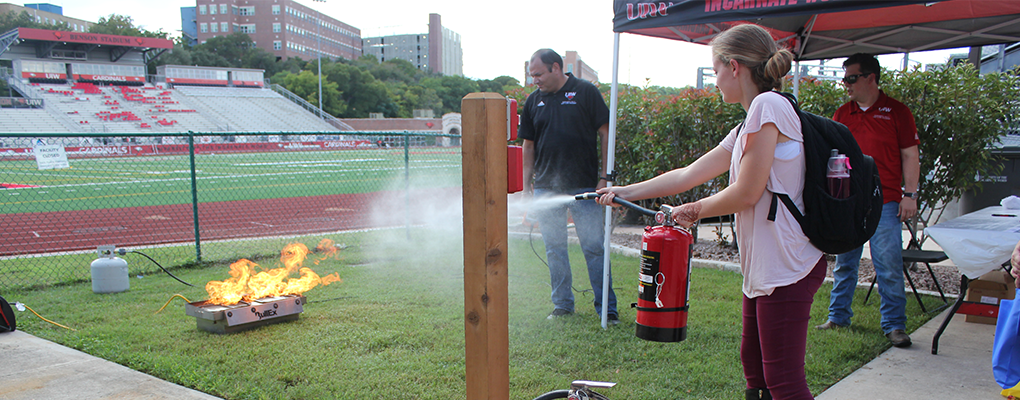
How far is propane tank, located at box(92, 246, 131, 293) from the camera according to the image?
5.86m

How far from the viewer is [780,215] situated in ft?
6.92

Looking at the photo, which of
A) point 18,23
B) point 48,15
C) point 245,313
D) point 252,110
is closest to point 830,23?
point 245,313

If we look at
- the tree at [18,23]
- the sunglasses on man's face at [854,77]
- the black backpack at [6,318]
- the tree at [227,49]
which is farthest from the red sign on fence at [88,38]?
the sunglasses on man's face at [854,77]

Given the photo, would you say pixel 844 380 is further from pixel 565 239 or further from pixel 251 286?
pixel 251 286

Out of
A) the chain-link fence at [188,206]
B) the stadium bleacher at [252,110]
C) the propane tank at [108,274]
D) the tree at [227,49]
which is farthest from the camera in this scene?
the tree at [227,49]

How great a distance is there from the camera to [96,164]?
23781 millimetres

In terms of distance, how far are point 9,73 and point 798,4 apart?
226 feet

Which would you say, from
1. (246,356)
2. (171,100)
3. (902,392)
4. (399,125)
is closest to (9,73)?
(171,100)

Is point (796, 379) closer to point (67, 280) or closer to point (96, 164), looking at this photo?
point (67, 280)

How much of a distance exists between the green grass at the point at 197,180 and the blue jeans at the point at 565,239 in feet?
36.9

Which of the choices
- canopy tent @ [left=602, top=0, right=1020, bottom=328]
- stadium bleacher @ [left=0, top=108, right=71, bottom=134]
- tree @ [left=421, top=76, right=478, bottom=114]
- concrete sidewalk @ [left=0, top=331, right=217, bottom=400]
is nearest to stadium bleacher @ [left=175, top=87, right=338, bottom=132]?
stadium bleacher @ [left=0, top=108, right=71, bottom=134]

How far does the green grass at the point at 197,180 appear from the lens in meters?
16.6

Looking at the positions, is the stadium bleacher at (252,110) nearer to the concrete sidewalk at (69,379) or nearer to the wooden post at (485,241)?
the concrete sidewalk at (69,379)

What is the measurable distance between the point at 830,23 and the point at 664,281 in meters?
4.45
